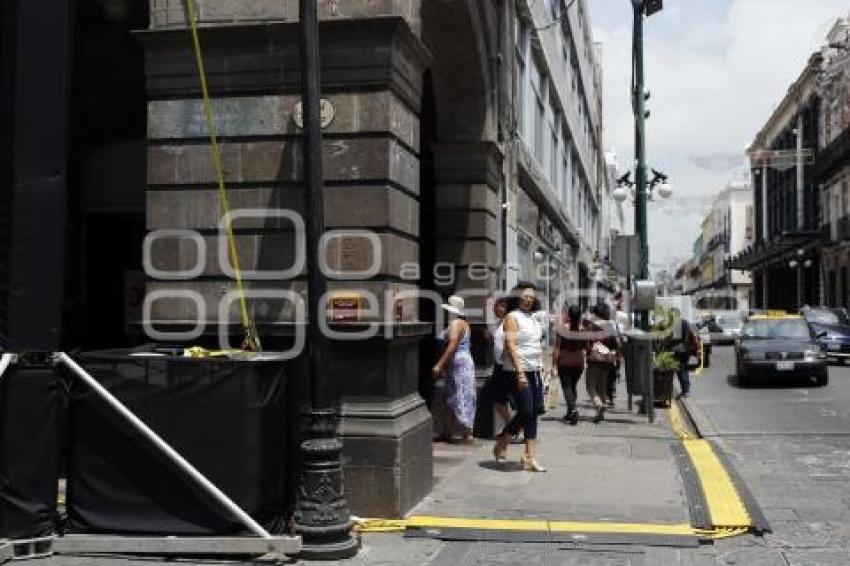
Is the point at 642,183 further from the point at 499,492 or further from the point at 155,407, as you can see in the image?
the point at 155,407

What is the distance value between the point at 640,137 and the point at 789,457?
29.4ft

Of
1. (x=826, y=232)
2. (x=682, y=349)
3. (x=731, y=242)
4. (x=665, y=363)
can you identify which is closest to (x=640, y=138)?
(x=682, y=349)

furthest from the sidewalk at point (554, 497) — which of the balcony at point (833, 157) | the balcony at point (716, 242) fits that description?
the balcony at point (716, 242)

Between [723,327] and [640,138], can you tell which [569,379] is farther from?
[723,327]

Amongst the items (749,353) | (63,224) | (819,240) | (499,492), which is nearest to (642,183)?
(749,353)

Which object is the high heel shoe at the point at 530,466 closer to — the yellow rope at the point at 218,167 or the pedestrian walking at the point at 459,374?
the pedestrian walking at the point at 459,374

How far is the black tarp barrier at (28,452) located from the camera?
21.3ft

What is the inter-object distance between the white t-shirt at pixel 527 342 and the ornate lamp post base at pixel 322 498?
11.4 feet

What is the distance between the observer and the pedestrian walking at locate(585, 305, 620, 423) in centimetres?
1477

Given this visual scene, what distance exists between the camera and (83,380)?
6.60 m

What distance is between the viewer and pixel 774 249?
218 feet

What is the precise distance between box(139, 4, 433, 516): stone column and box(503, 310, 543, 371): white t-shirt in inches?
67.5

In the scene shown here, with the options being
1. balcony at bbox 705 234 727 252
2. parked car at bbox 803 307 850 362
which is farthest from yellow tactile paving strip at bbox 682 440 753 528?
balcony at bbox 705 234 727 252

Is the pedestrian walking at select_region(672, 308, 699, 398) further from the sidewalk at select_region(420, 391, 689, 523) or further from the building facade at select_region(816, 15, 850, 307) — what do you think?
the building facade at select_region(816, 15, 850, 307)
